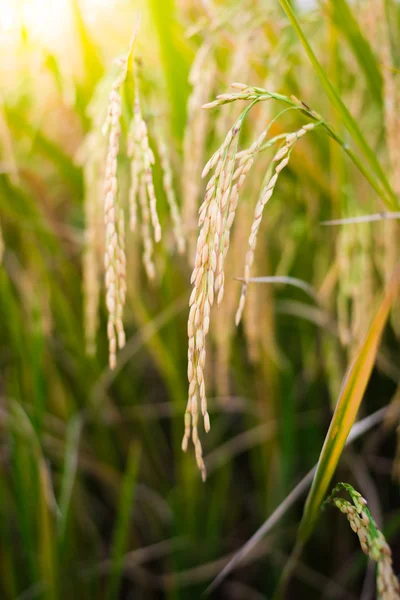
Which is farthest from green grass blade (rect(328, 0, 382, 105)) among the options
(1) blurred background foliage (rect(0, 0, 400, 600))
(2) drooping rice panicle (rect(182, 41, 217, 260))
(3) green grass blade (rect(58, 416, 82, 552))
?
(3) green grass blade (rect(58, 416, 82, 552))

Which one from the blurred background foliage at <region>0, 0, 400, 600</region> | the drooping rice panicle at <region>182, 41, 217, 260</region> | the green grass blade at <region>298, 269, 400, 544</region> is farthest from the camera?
the blurred background foliage at <region>0, 0, 400, 600</region>

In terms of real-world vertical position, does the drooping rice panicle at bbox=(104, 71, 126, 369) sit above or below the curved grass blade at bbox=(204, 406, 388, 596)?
above

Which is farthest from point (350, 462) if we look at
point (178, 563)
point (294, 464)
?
point (178, 563)

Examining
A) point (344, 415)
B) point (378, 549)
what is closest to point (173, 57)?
point (344, 415)

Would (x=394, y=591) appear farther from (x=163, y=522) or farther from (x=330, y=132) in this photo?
(x=163, y=522)

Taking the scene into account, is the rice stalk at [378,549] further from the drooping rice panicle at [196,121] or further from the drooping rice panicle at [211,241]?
the drooping rice panicle at [196,121]

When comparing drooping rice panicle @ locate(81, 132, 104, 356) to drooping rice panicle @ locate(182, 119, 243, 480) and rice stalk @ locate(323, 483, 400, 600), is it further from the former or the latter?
rice stalk @ locate(323, 483, 400, 600)
